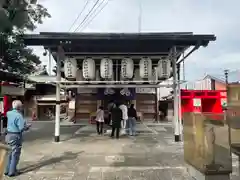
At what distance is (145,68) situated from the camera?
40.3 feet

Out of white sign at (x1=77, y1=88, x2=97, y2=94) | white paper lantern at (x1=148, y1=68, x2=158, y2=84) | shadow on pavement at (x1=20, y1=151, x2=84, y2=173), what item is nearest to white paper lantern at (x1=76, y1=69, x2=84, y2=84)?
white paper lantern at (x1=148, y1=68, x2=158, y2=84)

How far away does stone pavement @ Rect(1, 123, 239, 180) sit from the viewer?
7.00 meters

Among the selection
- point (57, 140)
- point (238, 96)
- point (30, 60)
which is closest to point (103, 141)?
point (57, 140)

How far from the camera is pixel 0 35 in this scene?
10.6 m

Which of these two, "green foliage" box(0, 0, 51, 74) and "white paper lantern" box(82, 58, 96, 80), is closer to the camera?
"green foliage" box(0, 0, 51, 74)

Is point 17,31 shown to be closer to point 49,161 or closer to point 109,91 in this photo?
point 49,161

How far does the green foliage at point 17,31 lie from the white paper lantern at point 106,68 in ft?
9.73

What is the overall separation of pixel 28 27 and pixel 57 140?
188 inches

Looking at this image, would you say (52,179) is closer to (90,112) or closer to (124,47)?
(124,47)

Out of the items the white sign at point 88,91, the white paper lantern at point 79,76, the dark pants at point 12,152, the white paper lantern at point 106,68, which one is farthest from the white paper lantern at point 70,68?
the white sign at point 88,91

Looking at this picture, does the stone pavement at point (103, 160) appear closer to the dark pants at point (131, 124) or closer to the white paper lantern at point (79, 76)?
the dark pants at point (131, 124)

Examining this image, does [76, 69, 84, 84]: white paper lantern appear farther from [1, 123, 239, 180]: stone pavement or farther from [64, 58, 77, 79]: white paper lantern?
[1, 123, 239, 180]: stone pavement

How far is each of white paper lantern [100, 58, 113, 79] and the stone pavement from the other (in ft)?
9.14

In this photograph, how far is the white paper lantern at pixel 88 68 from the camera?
12344 millimetres
